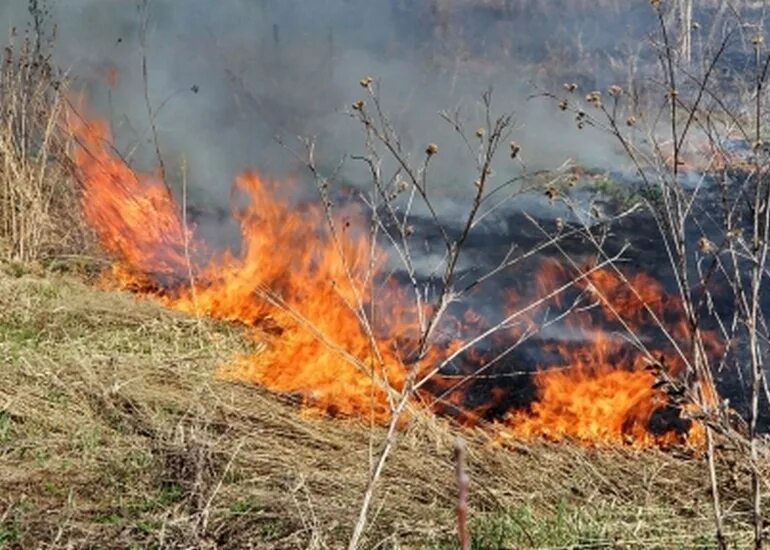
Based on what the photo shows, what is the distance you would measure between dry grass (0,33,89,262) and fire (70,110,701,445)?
0.84 ft

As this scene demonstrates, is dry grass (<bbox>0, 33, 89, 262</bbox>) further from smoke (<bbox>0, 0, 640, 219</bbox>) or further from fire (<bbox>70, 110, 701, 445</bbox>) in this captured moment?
smoke (<bbox>0, 0, 640, 219</bbox>)

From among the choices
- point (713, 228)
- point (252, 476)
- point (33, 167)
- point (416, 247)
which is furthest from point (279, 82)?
point (252, 476)

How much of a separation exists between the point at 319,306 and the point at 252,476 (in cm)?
227

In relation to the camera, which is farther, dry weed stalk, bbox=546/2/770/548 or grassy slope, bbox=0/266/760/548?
grassy slope, bbox=0/266/760/548

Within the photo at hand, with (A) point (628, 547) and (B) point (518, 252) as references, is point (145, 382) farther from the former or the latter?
(B) point (518, 252)

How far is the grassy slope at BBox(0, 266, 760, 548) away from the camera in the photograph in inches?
141

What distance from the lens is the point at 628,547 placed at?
3533 mm

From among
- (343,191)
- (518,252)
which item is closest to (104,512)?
(518,252)

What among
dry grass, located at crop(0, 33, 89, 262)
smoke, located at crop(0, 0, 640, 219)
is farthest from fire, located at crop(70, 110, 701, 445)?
smoke, located at crop(0, 0, 640, 219)

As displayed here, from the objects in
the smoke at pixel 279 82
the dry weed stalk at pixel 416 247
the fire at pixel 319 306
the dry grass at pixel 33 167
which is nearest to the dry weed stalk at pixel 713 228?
the dry weed stalk at pixel 416 247

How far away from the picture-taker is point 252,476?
4.09 metres

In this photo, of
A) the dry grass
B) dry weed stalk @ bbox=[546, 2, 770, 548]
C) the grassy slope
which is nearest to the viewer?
dry weed stalk @ bbox=[546, 2, 770, 548]

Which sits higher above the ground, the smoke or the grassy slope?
the smoke

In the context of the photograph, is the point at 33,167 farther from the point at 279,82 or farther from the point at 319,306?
the point at 279,82
